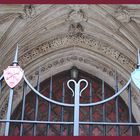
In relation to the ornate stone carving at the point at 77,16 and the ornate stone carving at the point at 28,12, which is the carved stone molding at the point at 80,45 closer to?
the ornate stone carving at the point at 77,16

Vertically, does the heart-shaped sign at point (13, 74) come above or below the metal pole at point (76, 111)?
above

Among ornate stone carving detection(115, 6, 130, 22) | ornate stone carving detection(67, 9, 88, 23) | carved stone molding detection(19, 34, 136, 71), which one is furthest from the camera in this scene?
carved stone molding detection(19, 34, 136, 71)

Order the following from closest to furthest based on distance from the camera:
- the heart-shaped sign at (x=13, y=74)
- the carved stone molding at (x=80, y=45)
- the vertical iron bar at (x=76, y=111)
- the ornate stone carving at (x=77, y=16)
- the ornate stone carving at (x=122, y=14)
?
1. the vertical iron bar at (x=76, y=111)
2. the heart-shaped sign at (x=13, y=74)
3. the ornate stone carving at (x=122, y=14)
4. the ornate stone carving at (x=77, y=16)
5. the carved stone molding at (x=80, y=45)

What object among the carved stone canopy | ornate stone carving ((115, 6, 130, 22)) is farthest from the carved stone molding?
ornate stone carving ((115, 6, 130, 22))

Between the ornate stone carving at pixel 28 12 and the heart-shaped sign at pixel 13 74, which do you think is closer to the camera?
the heart-shaped sign at pixel 13 74

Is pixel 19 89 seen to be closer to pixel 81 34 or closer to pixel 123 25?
pixel 81 34

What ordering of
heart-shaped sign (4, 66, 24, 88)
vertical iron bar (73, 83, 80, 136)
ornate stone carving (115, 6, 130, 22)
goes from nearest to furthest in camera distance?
vertical iron bar (73, 83, 80, 136), heart-shaped sign (4, 66, 24, 88), ornate stone carving (115, 6, 130, 22)

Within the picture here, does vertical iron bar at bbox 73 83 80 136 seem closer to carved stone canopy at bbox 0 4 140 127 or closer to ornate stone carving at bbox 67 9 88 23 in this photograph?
carved stone canopy at bbox 0 4 140 127

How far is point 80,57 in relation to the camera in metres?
6.77

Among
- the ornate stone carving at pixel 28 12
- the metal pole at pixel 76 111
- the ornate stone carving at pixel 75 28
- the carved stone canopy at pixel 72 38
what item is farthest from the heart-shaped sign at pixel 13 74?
the ornate stone carving at pixel 75 28

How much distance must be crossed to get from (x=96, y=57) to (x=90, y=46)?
194 mm

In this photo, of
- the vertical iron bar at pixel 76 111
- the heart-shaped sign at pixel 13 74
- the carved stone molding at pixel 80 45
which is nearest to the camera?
the vertical iron bar at pixel 76 111

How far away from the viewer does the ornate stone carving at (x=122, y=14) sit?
20.2 ft

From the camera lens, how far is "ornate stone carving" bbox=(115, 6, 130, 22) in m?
6.15
